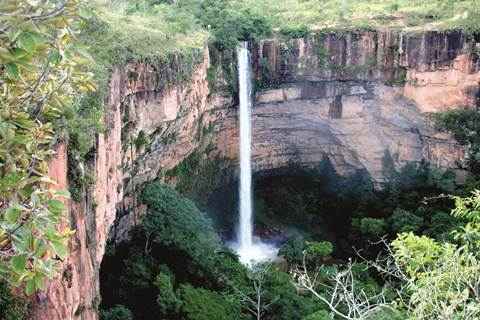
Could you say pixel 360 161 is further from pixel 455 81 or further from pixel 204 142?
pixel 204 142

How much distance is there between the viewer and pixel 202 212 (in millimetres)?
17141

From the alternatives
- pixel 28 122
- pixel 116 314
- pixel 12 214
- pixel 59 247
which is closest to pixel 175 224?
pixel 116 314

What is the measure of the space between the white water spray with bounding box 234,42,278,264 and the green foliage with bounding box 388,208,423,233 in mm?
3777

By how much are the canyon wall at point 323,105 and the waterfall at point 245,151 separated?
0.36 metres

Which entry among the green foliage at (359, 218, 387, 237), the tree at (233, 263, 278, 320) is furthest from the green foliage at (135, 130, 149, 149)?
the green foliage at (359, 218, 387, 237)

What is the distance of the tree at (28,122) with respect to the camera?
2512mm

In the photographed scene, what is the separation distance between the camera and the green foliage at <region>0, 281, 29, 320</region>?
14.1 feet

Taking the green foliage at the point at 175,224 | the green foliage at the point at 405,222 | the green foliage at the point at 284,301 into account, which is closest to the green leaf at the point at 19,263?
the green foliage at the point at 284,301

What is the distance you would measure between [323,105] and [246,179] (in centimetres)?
356

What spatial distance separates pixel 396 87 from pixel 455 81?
176 cm

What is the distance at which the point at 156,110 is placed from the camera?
13.2m

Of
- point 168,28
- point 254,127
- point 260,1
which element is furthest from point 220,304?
point 260,1

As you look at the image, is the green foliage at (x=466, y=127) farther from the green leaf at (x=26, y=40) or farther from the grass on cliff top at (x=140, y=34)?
the green leaf at (x=26, y=40)

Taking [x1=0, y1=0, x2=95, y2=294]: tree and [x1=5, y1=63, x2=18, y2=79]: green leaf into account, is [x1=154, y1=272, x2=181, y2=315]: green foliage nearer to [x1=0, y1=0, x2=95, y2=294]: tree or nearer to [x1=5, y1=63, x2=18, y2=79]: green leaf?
[x1=0, y1=0, x2=95, y2=294]: tree
